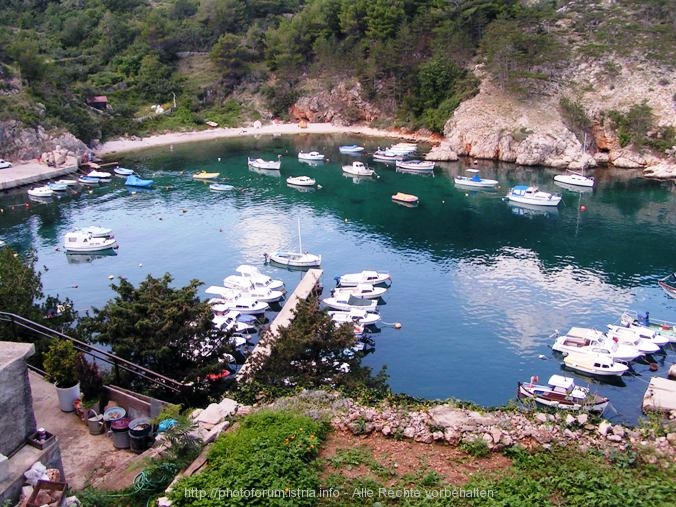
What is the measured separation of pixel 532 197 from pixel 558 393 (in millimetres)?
38557

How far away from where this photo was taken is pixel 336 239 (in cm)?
5909

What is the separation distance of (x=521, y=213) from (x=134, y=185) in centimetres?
4517

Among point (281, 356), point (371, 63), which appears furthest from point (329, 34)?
point (281, 356)

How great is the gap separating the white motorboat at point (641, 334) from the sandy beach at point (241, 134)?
62003 mm

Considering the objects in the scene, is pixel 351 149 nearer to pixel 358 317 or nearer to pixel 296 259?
pixel 296 259

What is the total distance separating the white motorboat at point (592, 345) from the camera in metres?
37.6

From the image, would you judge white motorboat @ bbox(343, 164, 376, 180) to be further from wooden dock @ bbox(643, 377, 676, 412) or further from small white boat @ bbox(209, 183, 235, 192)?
wooden dock @ bbox(643, 377, 676, 412)

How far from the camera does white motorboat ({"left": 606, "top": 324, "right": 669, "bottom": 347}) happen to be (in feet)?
128

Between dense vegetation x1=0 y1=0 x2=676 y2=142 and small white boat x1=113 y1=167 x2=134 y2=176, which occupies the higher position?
dense vegetation x1=0 y1=0 x2=676 y2=142

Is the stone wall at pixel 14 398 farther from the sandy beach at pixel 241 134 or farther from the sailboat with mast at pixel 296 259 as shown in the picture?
the sandy beach at pixel 241 134

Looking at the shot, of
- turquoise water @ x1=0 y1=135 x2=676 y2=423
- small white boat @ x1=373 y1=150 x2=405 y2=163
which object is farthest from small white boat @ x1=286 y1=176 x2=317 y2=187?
small white boat @ x1=373 y1=150 x2=405 y2=163

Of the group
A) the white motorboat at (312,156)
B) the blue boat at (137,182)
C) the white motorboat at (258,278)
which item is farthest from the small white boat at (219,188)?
the white motorboat at (258,278)

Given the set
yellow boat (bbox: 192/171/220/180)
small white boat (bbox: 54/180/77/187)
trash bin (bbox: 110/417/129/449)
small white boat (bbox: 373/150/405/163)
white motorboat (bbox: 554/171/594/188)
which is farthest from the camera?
small white boat (bbox: 373/150/405/163)

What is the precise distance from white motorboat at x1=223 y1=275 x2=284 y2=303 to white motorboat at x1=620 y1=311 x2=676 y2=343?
23.7 m
